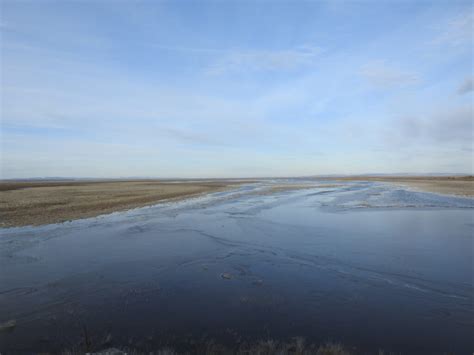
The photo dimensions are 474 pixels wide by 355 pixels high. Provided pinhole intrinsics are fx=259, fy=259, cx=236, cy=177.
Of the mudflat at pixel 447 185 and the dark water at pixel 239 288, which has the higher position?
the mudflat at pixel 447 185

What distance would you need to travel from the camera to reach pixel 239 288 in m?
7.07

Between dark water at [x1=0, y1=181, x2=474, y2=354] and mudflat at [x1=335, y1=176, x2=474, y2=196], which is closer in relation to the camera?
dark water at [x1=0, y1=181, x2=474, y2=354]

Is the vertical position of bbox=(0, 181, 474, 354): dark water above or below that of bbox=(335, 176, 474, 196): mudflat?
below

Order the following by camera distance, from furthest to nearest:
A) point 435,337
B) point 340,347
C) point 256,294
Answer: point 256,294, point 435,337, point 340,347

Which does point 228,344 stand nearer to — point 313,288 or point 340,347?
point 340,347

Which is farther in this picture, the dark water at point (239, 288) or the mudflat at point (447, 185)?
the mudflat at point (447, 185)

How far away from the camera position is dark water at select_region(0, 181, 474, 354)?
16.5 ft

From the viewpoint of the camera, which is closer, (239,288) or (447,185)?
(239,288)

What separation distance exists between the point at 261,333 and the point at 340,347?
145cm

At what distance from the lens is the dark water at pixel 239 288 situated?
5039mm

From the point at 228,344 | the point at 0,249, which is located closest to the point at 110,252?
the point at 0,249

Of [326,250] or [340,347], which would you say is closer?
[340,347]

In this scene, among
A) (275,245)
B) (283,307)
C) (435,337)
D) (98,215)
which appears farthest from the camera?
(98,215)

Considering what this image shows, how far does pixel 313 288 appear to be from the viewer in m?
7.00
